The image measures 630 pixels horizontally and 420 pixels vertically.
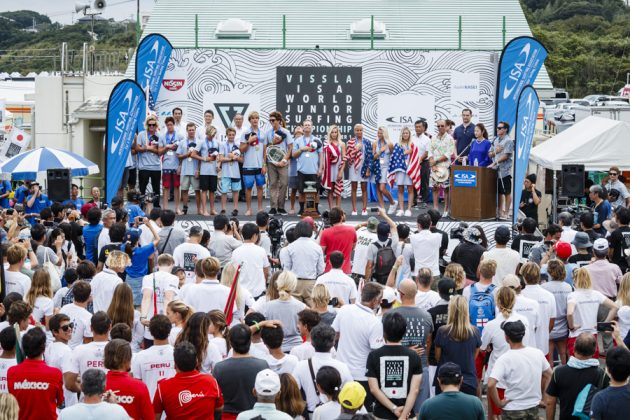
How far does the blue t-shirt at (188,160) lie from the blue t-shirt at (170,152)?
0.32 feet

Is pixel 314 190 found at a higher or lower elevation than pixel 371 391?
higher

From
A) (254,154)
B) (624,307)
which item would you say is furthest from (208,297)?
(254,154)

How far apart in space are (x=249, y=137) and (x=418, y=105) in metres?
5.21

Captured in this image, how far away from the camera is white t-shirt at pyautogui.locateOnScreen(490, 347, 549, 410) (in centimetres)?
799

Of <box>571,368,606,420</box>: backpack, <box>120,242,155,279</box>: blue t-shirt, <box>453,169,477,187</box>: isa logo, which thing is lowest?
<box>571,368,606,420</box>: backpack

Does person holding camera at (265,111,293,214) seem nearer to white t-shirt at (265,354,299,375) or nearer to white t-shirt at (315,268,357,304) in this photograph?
white t-shirt at (315,268,357,304)

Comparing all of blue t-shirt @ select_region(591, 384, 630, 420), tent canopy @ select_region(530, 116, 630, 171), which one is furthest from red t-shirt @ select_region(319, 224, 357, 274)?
tent canopy @ select_region(530, 116, 630, 171)

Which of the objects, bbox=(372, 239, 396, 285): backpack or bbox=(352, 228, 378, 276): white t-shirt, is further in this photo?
bbox=(352, 228, 378, 276): white t-shirt

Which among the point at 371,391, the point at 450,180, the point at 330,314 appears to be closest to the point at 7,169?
the point at 450,180

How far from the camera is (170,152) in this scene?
1755cm

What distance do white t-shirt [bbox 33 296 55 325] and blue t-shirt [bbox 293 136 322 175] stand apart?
330 inches

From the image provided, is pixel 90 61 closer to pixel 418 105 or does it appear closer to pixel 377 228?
pixel 418 105

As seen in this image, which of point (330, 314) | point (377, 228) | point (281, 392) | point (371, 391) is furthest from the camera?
point (377, 228)

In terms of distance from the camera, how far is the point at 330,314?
8.83 meters
